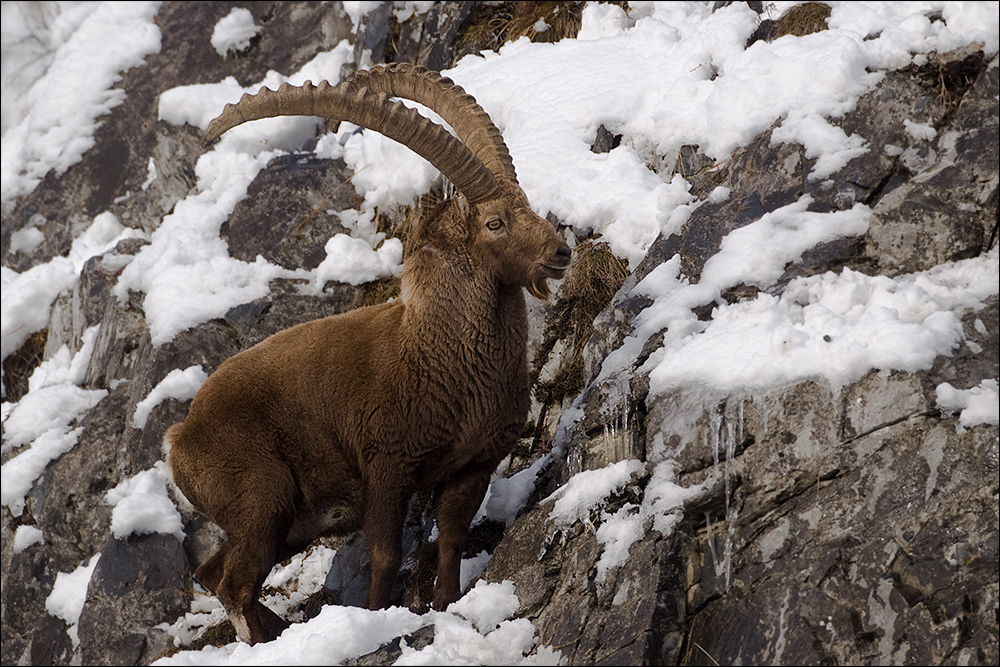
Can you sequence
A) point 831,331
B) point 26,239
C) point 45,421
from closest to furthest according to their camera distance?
point 831,331 → point 45,421 → point 26,239

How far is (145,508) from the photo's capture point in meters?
7.88

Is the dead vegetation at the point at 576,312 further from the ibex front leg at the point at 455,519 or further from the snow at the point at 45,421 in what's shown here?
the snow at the point at 45,421

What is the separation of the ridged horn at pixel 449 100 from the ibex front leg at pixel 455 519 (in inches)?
85.6

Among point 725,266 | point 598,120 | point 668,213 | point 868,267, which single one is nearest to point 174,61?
point 598,120

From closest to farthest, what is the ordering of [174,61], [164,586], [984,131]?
[984,131] → [164,586] → [174,61]

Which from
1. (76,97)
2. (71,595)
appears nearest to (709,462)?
(71,595)

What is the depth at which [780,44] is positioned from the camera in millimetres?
6895

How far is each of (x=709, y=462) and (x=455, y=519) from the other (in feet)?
6.41

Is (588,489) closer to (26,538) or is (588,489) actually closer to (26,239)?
(26,538)

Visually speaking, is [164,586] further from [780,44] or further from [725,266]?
[780,44]

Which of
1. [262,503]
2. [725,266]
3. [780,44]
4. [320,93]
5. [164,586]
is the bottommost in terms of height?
[164,586]

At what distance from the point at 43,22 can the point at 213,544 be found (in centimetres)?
1690

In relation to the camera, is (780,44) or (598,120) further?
(598,120)

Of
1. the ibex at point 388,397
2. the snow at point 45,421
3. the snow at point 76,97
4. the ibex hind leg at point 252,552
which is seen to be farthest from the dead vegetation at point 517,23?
the ibex hind leg at point 252,552
